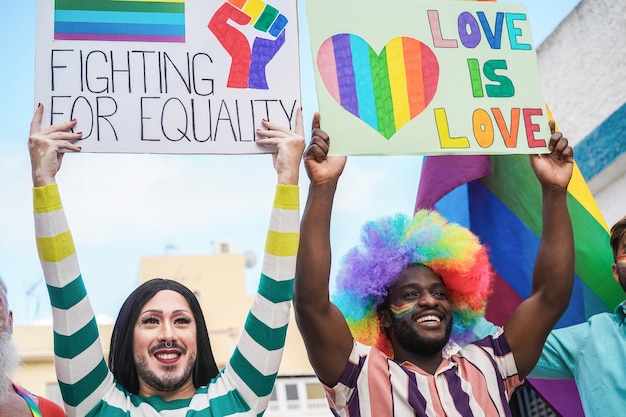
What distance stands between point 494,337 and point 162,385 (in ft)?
4.67

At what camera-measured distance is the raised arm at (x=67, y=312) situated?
122 inches

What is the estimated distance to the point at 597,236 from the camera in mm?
4836

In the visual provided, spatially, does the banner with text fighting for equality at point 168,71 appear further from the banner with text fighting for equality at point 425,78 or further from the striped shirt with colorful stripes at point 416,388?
the striped shirt with colorful stripes at point 416,388

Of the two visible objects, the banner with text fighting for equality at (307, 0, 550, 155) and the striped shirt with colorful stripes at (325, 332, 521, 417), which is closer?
the striped shirt with colorful stripes at (325, 332, 521, 417)

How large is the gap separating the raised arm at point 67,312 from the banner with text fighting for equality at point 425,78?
3.81 ft

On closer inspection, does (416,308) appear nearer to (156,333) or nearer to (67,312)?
(156,333)

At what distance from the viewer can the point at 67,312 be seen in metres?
3.10

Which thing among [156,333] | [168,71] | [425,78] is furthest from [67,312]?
[425,78]

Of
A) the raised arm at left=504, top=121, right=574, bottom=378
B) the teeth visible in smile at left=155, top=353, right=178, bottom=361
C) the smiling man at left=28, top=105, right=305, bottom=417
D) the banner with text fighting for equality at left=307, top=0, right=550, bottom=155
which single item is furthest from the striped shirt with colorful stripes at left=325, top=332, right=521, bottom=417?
the banner with text fighting for equality at left=307, top=0, right=550, bottom=155

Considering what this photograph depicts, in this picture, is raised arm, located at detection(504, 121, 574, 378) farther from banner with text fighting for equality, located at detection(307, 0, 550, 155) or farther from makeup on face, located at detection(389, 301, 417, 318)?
makeup on face, located at detection(389, 301, 417, 318)

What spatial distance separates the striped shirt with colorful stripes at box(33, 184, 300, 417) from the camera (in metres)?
3.11


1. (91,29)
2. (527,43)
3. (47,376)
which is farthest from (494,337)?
(47,376)

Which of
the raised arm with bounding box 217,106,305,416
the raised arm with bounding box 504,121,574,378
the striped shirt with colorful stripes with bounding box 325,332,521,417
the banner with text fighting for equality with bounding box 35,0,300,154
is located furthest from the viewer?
the raised arm with bounding box 504,121,574,378

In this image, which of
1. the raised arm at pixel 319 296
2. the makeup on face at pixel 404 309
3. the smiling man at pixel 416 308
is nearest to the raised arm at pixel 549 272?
the smiling man at pixel 416 308
